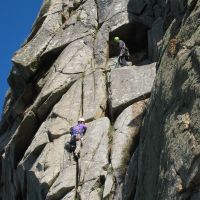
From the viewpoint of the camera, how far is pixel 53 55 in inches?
1720

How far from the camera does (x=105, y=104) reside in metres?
36.2

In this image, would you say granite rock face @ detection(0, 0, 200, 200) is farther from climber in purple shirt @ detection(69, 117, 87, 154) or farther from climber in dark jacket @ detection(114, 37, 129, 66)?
climber in dark jacket @ detection(114, 37, 129, 66)

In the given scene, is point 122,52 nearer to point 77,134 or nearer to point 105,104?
point 105,104

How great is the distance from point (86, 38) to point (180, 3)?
1575 cm

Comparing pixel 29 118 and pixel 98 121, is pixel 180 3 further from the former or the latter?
pixel 29 118

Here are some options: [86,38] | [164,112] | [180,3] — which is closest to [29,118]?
[86,38]

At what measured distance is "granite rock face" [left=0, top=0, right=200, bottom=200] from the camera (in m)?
21.3

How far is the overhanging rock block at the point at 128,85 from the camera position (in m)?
34.4

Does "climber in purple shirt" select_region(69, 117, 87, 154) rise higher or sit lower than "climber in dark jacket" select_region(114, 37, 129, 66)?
lower

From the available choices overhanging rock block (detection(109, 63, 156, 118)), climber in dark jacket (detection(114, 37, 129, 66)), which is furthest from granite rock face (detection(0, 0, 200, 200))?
climber in dark jacket (detection(114, 37, 129, 66))

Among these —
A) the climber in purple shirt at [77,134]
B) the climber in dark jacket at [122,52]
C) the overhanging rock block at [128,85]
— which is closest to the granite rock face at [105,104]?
the overhanging rock block at [128,85]

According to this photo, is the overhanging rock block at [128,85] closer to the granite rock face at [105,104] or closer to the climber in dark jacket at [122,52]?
the granite rock face at [105,104]

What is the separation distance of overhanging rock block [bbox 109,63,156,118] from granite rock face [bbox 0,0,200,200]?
63 millimetres

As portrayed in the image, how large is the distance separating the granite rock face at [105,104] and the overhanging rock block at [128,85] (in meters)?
0.06
